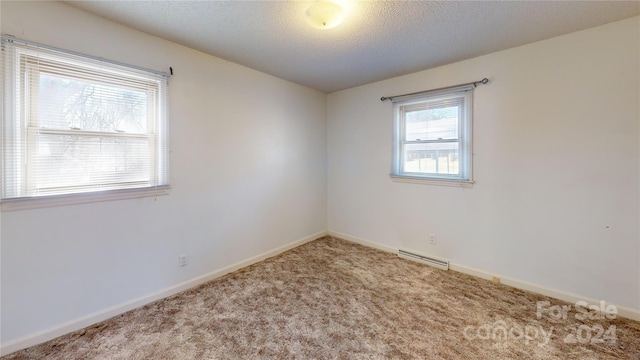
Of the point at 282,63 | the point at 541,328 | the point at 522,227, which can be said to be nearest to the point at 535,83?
the point at 522,227

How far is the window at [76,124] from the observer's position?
164 cm

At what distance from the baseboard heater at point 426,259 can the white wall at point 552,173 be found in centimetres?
9

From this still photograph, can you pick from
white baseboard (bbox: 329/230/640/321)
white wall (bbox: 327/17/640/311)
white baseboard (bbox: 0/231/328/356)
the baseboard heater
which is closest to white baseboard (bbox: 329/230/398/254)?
the baseboard heater

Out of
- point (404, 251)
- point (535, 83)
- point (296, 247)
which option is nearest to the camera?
point (535, 83)

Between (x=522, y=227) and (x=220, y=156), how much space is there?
3232 mm

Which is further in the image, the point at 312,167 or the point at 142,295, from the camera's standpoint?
the point at 312,167

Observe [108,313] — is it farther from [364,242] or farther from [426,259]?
[426,259]

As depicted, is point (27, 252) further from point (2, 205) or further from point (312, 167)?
point (312, 167)

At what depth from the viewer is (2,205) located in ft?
5.25

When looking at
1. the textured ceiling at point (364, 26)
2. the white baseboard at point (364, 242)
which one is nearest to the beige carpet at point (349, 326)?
the white baseboard at point (364, 242)

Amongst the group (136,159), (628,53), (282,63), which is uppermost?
(282,63)

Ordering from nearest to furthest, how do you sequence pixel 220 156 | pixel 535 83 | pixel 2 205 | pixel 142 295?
pixel 2 205, pixel 142 295, pixel 535 83, pixel 220 156

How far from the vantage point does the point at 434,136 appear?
120 inches

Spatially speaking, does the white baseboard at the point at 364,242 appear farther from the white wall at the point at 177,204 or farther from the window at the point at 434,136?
the window at the point at 434,136
